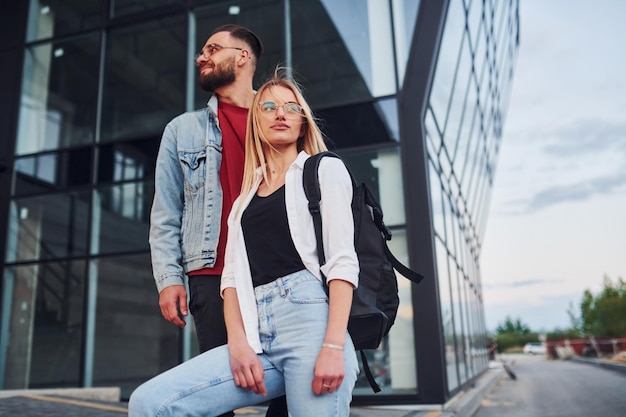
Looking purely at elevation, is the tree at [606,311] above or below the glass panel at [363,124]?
below

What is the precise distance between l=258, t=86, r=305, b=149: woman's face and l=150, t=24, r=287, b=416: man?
40 centimetres

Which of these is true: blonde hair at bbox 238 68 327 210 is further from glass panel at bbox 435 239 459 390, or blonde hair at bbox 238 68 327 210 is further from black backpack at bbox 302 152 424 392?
glass panel at bbox 435 239 459 390

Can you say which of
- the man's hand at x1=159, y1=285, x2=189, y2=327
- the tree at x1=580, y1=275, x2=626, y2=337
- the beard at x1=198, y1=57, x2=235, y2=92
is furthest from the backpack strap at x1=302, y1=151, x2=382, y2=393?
the tree at x1=580, y1=275, x2=626, y2=337

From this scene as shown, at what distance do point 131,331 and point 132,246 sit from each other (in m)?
1.95

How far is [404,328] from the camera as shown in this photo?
6.68 meters

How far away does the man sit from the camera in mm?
2125

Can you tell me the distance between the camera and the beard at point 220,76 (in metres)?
2.46

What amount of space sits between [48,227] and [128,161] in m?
1.82

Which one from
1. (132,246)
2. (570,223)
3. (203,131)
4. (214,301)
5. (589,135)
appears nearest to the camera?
(214,301)

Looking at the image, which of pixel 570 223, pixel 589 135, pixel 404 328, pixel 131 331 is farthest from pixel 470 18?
pixel 570 223

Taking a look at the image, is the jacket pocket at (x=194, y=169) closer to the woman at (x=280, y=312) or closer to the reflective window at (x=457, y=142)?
the woman at (x=280, y=312)

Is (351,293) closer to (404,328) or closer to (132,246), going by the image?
(404,328)

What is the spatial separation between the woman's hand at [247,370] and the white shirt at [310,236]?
51mm

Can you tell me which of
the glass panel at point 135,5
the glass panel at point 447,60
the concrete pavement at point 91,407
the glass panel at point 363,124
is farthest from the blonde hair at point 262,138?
the glass panel at point 135,5
